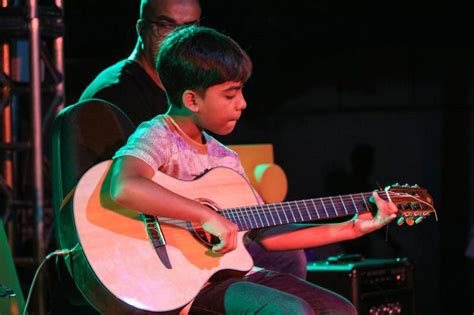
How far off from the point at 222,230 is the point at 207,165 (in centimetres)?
37

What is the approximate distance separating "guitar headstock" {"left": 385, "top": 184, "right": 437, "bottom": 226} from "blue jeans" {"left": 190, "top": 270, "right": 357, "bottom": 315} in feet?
1.18

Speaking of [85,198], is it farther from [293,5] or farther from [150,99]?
[293,5]

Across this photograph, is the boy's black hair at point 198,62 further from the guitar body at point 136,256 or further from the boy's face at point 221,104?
the guitar body at point 136,256

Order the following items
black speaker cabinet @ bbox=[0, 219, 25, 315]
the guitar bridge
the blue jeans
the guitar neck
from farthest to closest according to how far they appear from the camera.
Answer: black speaker cabinet @ bbox=[0, 219, 25, 315] → the guitar neck → the guitar bridge → the blue jeans

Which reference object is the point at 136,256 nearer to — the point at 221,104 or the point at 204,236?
the point at 204,236

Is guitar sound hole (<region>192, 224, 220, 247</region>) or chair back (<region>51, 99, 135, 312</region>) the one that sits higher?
chair back (<region>51, 99, 135, 312</region>)

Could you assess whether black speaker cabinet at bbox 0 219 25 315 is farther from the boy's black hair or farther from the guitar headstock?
the guitar headstock

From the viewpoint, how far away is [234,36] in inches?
248

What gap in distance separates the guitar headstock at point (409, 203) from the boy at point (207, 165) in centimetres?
5

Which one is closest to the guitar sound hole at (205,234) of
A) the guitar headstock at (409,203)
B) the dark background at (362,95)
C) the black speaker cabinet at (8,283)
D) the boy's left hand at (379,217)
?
the boy's left hand at (379,217)

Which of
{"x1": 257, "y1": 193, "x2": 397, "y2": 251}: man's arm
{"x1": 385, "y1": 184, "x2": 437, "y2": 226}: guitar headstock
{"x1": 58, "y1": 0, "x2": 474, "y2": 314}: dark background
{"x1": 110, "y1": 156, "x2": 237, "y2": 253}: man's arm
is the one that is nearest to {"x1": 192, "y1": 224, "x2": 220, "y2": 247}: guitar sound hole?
{"x1": 110, "y1": 156, "x2": 237, "y2": 253}: man's arm

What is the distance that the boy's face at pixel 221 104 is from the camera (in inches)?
106

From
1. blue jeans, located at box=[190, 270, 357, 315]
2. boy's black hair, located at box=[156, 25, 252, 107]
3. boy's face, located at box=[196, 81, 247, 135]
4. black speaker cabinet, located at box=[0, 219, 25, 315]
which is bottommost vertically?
black speaker cabinet, located at box=[0, 219, 25, 315]

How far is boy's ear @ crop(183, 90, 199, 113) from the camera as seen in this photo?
8.98 feet
